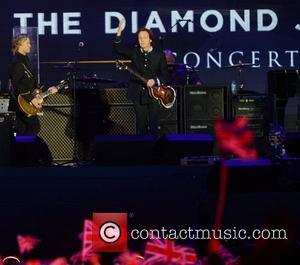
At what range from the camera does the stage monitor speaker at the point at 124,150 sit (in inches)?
391

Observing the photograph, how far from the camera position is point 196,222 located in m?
5.55

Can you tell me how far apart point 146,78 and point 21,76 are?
1583 millimetres

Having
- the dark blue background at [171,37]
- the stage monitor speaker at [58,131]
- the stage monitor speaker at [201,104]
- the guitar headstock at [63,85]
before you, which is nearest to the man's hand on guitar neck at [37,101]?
the guitar headstock at [63,85]

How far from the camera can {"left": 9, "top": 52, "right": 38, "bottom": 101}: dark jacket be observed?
1103cm

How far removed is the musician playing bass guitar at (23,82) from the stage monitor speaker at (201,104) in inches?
75.5

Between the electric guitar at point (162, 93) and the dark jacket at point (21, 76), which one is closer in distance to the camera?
the electric guitar at point (162, 93)

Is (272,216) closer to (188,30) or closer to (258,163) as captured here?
(258,163)

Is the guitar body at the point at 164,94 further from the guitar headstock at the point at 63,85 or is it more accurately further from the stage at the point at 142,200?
the stage at the point at 142,200

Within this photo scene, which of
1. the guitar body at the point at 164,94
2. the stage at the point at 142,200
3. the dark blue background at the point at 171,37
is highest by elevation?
the dark blue background at the point at 171,37

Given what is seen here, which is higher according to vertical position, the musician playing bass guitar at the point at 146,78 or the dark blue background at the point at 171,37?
the dark blue background at the point at 171,37

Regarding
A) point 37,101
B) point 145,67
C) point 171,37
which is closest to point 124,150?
point 145,67

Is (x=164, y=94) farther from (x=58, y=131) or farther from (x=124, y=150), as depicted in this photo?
(x=58, y=131)

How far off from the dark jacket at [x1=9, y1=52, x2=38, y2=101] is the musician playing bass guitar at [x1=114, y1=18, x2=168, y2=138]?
1.17m

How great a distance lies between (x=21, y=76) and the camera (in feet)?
36.3
